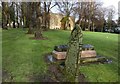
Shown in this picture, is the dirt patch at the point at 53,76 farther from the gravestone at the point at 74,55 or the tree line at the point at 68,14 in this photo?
the tree line at the point at 68,14

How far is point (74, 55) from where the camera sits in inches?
252

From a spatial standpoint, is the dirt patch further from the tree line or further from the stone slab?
the tree line

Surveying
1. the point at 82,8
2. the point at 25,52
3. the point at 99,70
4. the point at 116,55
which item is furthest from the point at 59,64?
the point at 82,8

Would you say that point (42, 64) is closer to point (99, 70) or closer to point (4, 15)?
point (99, 70)

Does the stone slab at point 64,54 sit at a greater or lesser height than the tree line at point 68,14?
lesser

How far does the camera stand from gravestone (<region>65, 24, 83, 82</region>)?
6324 millimetres

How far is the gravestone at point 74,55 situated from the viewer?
632cm

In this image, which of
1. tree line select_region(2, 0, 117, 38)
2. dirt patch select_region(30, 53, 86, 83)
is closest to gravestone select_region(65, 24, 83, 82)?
dirt patch select_region(30, 53, 86, 83)

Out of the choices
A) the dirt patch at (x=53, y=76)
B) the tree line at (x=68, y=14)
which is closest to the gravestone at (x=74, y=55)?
the dirt patch at (x=53, y=76)

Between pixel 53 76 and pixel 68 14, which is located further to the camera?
pixel 68 14

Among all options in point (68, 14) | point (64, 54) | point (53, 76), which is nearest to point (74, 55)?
point (53, 76)

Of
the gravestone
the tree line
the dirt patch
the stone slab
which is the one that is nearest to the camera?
the gravestone

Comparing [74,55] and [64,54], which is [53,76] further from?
[64,54]

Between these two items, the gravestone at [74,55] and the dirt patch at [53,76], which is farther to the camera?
the dirt patch at [53,76]
